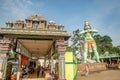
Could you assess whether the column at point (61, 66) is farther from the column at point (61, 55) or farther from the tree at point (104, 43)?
the tree at point (104, 43)

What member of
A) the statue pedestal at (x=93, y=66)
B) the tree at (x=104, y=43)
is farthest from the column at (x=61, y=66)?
the tree at (x=104, y=43)

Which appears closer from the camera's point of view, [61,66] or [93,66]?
[61,66]

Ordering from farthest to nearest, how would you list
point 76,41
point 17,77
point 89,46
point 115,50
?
point 115,50, point 76,41, point 89,46, point 17,77

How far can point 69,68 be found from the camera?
9266 millimetres

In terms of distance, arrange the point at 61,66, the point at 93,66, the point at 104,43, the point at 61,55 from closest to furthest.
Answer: the point at 61,66
the point at 61,55
the point at 93,66
the point at 104,43

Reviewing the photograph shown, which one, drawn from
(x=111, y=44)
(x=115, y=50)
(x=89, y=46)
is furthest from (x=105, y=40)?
(x=89, y=46)

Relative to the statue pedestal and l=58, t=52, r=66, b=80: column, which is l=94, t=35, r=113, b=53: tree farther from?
l=58, t=52, r=66, b=80: column

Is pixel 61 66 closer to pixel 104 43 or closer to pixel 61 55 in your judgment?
pixel 61 55

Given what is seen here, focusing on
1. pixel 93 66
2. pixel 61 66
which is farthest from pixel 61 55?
pixel 93 66

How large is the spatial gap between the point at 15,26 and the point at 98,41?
4356 centimetres

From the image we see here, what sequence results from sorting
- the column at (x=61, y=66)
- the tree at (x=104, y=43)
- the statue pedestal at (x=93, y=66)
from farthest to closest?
the tree at (x=104, y=43) < the statue pedestal at (x=93, y=66) < the column at (x=61, y=66)

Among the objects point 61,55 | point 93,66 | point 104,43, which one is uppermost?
point 104,43

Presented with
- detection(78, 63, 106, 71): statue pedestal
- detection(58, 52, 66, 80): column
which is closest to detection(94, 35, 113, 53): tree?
detection(78, 63, 106, 71): statue pedestal

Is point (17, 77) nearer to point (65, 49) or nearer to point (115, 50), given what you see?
point (65, 49)
